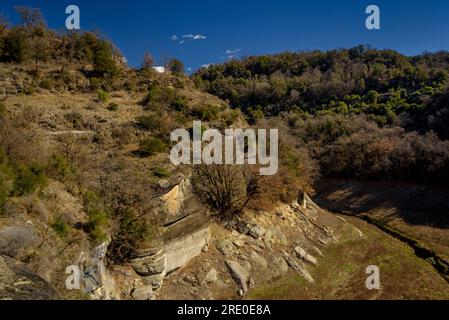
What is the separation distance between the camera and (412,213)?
1543 inches

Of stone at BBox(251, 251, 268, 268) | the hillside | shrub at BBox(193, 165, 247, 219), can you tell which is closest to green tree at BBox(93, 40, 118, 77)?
the hillside

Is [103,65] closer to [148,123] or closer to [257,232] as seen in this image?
[148,123]

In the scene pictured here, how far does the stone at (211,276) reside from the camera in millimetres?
18844

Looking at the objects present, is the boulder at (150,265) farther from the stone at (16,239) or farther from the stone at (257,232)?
the stone at (257,232)

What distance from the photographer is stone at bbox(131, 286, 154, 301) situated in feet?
52.2

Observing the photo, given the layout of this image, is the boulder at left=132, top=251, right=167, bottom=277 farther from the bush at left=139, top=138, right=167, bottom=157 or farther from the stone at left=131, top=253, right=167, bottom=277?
the bush at left=139, top=138, right=167, bottom=157

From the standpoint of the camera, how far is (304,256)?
79.6 ft

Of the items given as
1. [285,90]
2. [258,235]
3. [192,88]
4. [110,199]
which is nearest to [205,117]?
[192,88]

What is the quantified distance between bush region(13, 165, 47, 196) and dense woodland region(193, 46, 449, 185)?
114ft

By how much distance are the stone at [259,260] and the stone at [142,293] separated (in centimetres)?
711

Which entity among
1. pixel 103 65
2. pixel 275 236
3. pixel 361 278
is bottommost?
pixel 361 278

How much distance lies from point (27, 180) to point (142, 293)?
707cm

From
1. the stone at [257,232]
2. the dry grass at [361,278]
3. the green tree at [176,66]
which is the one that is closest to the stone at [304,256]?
the dry grass at [361,278]

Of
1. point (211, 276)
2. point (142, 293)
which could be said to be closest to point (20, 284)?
point (142, 293)
